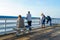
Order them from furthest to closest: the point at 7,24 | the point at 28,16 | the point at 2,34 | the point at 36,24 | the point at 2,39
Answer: the point at 36,24 < the point at 28,16 < the point at 7,24 < the point at 2,34 < the point at 2,39

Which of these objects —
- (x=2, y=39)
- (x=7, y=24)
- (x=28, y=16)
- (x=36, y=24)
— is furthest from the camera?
(x=36, y=24)

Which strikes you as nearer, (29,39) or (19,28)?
(29,39)

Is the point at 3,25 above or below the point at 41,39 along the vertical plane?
above

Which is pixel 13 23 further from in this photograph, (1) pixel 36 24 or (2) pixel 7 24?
(1) pixel 36 24

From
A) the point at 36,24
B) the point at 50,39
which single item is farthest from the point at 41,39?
the point at 36,24

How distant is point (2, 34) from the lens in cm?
1423

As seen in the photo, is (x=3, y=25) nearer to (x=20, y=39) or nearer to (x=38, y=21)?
(x=20, y=39)

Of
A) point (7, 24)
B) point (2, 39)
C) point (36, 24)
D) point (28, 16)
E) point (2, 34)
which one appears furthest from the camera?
point (36, 24)

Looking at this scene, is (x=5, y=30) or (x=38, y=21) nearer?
(x=5, y=30)

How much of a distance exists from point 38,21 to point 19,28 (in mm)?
8561

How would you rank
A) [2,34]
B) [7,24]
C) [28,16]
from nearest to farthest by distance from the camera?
[2,34], [7,24], [28,16]

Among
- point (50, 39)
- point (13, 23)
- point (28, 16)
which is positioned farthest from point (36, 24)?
point (50, 39)

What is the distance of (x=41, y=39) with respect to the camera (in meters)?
12.4

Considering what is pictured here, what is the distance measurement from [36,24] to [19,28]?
303 inches
